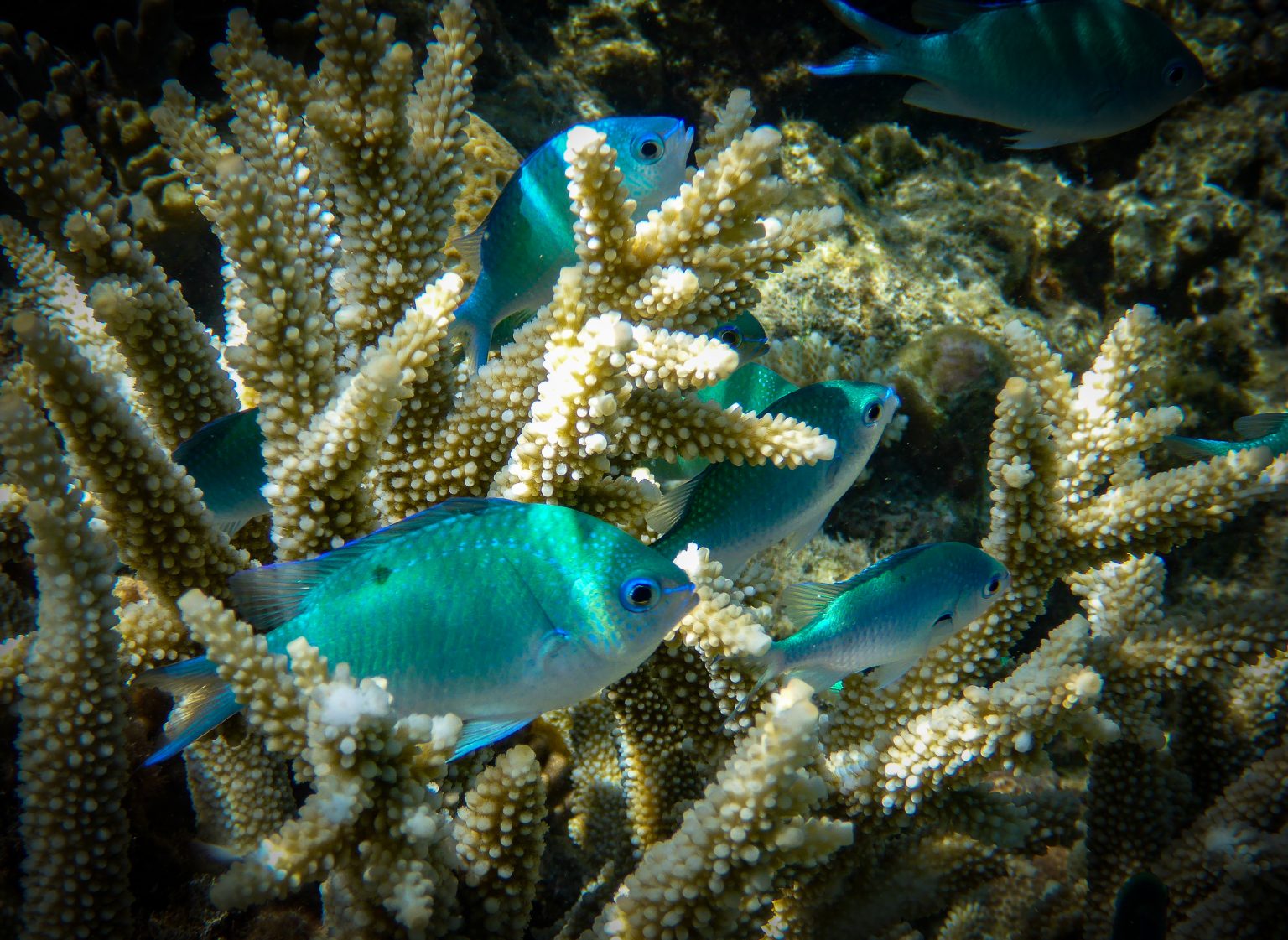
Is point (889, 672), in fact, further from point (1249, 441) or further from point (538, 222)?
point (1249, 441)

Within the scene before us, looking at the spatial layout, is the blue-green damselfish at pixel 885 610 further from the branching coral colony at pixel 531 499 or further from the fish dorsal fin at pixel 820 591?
the branching coral colony at pixel 531 499

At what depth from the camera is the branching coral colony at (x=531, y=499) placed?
1.46 meters

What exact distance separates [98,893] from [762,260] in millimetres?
2281

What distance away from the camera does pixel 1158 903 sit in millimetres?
1910

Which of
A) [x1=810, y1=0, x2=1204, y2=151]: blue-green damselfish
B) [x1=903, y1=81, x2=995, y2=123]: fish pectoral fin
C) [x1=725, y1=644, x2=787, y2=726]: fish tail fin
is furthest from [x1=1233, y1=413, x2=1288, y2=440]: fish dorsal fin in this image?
[x1=725, y1=644, x2=787, y2=726]: fish tail fin

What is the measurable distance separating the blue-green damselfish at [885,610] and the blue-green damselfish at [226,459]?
1.65 meters

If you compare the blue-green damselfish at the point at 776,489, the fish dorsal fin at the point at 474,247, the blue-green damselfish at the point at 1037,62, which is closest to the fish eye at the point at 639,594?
the blue-green damselfish at the point at 776,489

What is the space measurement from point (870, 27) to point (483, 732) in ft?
12.2

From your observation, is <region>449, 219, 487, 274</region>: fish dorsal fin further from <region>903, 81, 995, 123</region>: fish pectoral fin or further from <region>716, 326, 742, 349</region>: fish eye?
<region>903, 81, 995, 123</region>: fish pectoral fin

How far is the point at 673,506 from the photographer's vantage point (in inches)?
82.9

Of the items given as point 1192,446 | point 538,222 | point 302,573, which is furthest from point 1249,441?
point 302,573

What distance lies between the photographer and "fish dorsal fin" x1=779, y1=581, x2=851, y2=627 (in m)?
2.03

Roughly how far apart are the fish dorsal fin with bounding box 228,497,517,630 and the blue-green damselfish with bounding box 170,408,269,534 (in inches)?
27.0

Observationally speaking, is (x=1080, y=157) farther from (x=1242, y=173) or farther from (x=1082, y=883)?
(x=1082, y=883)
